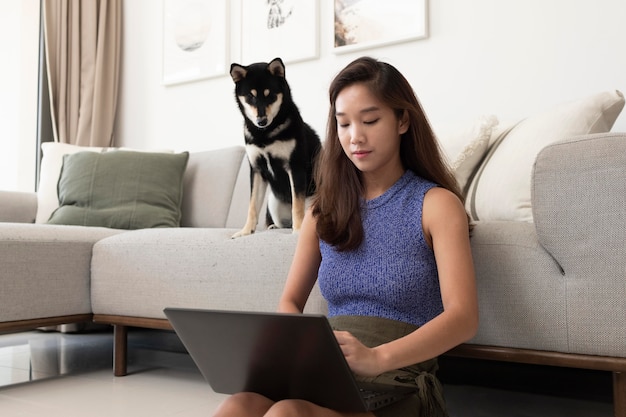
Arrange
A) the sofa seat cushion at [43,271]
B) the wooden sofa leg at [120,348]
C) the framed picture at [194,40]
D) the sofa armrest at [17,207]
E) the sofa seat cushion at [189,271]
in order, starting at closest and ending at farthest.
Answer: the sofa seat cushion at [189,271] → the sofa seat cushion at [43,271] → the wooden sofa leg at [120,348] → the sofa armrest at [17,207] → the framed picture at [194,40]

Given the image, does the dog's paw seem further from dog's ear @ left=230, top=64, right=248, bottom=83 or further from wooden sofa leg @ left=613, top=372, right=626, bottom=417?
wooden sofa leg @ left=613, top=372, right=626, bottom=417

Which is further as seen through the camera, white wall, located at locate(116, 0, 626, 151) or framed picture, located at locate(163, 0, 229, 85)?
framed picture, located at locate(163, 0, 229, 85)

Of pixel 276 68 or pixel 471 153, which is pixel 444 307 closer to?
pixel 471 153

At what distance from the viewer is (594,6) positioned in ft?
7.22

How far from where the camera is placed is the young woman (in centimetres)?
103

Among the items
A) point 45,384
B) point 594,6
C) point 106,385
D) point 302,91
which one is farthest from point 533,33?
point 45,384

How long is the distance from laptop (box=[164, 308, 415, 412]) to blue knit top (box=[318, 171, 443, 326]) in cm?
18

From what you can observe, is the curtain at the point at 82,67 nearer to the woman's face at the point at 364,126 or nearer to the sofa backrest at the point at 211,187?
the sofa backrest at the point at 211,187

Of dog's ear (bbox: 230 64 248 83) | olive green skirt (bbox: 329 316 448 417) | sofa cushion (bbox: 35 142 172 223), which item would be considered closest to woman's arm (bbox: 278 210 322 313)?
olive green skirt (bbox: 329 316 448 417)

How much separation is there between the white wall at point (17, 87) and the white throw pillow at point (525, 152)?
2.72 meters

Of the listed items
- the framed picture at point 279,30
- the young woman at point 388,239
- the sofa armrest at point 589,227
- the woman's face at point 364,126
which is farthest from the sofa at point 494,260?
the framed picture at point 279,30

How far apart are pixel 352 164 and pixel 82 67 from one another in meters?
2.73

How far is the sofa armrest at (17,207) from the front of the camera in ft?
8.55

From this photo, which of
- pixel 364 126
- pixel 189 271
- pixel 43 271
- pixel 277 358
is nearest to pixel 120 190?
pixel 43 271
